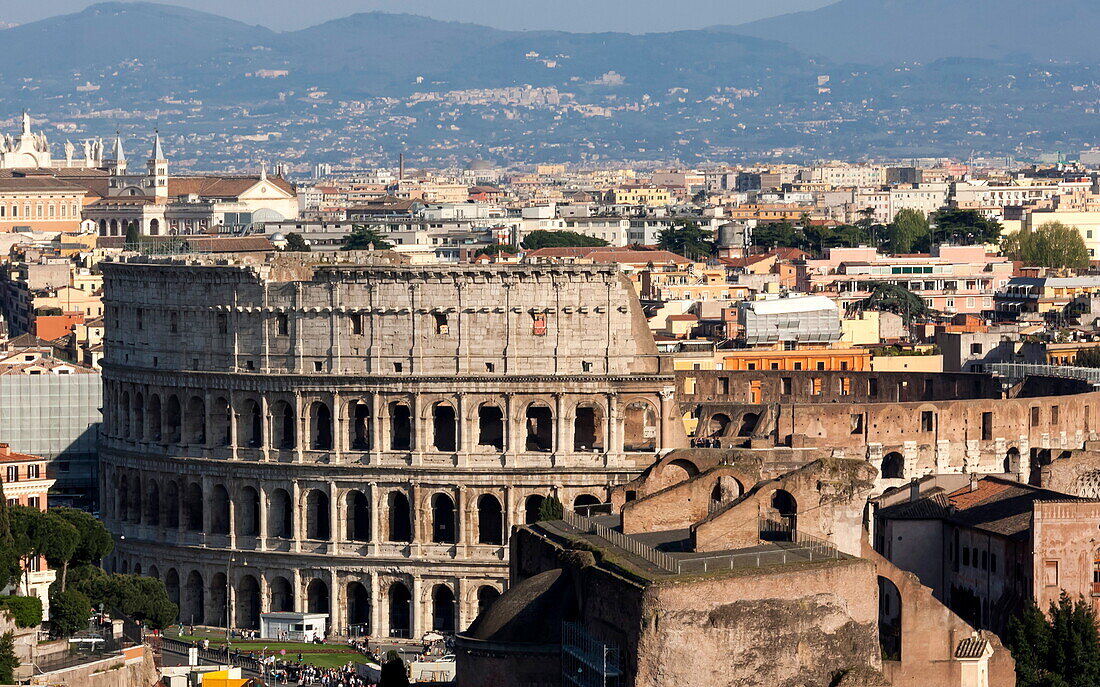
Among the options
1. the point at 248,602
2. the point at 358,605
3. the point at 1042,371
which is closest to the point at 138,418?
the point at 248,602

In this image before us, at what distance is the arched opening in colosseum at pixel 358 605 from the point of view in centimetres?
10544

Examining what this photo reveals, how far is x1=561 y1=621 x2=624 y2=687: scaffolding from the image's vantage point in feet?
225

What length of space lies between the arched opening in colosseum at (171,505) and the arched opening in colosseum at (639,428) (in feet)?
57.0

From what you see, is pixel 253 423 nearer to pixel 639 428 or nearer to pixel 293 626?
pixel 293 626

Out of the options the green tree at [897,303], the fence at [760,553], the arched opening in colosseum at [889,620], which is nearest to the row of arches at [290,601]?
the fence at [760,553]

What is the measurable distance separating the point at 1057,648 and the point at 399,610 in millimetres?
33547

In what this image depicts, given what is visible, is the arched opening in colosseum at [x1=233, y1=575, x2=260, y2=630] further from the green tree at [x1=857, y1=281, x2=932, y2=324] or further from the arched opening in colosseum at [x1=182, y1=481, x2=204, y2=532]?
the green tree at [x1=857, y1=281, x2=932, y2=324]

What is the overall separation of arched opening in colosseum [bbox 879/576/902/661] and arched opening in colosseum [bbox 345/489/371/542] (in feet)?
114

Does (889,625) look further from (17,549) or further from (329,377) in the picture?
(329,377)

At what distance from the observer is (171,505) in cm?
11088

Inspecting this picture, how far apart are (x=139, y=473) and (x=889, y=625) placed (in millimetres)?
45575

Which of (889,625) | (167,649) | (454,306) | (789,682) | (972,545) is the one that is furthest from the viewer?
(454,306)

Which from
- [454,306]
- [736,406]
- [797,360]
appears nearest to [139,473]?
[454,306]

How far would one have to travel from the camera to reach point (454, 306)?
104188 millimetres
